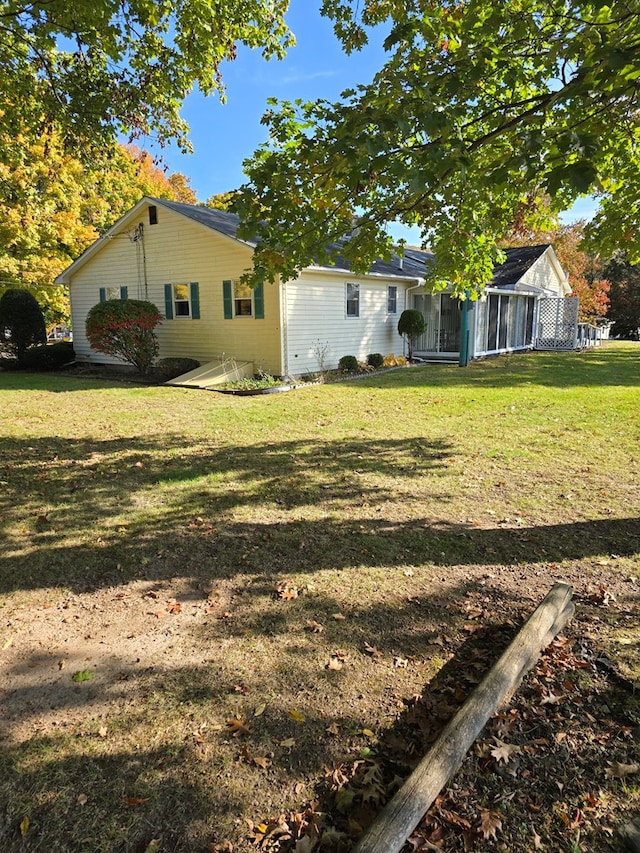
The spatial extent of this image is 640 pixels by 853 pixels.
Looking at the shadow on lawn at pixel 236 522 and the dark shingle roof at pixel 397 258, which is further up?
the dark shingle roof at pixel 397 258

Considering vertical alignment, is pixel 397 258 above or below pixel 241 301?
above

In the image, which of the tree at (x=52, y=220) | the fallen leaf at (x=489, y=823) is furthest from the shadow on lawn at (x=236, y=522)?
the tree at (x=52, y=220)

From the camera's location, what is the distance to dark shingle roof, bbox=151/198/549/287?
47.9 feet

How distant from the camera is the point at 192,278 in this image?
50.7ft

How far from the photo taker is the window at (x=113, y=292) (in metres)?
17.5

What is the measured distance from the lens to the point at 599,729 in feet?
7.55

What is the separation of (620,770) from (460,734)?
0.70m

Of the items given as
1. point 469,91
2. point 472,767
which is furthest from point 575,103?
point 472,767

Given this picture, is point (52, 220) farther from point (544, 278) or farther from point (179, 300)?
point (544, 278)

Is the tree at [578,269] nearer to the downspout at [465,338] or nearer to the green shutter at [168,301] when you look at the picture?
the downspout at [465,338]

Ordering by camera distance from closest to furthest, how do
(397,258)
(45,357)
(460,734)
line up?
(460,734) < (45,357) < (397,258)

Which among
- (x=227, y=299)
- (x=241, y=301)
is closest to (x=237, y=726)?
(x=241, y=301)

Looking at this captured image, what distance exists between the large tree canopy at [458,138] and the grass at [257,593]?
245cm

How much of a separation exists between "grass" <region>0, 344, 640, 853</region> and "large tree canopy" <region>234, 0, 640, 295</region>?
2454 millimetres
